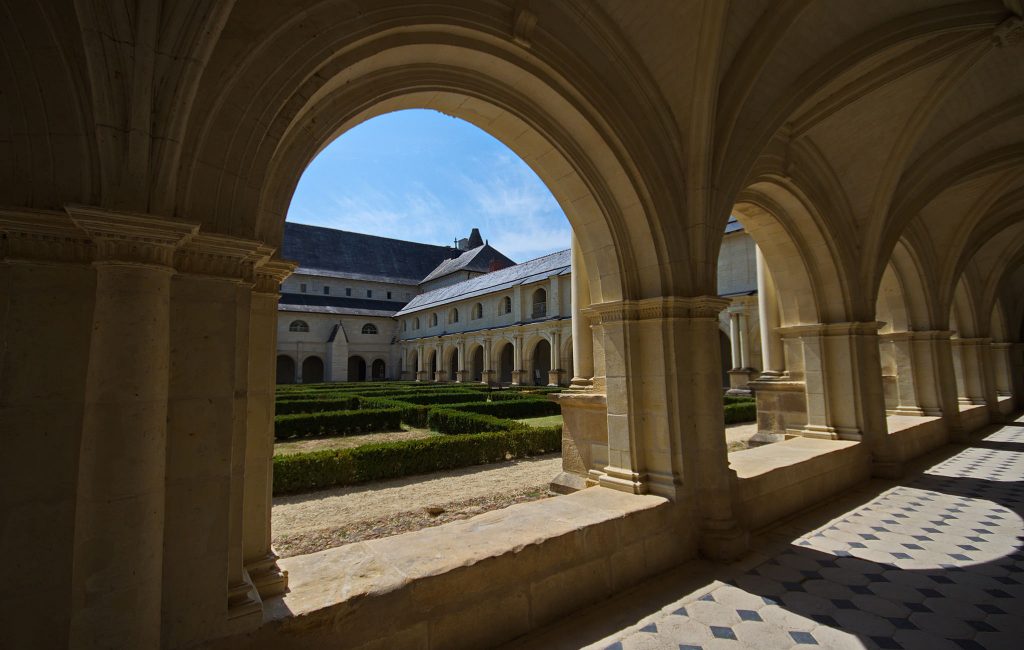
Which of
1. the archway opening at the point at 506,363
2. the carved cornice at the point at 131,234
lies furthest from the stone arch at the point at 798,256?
the archway opening at the point at 506,363

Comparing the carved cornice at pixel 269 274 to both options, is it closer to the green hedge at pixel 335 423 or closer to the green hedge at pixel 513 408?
the green hedge at pixel 335 423

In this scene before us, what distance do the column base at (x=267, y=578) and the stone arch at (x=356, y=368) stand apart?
120ft

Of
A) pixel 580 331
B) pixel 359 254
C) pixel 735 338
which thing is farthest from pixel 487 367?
pixel 580 331

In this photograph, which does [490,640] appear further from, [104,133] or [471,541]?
[104,133]

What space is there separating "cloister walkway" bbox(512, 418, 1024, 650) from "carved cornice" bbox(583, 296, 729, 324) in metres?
2.02

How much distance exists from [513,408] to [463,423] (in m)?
3.30

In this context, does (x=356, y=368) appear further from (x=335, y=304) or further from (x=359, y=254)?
(x=359, y=254)

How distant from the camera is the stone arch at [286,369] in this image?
112 ft

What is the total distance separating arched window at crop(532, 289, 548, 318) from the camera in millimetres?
27016

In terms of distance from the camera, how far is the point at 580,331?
5.71 meters

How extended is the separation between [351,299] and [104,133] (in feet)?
133

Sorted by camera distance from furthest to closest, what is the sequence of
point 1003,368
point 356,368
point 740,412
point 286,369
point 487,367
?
point 356,368, point 286,369, point 487,367, point 1003,368, point 740,412

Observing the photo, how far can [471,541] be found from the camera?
283cm

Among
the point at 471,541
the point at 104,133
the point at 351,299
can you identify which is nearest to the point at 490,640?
the point at 471,541
